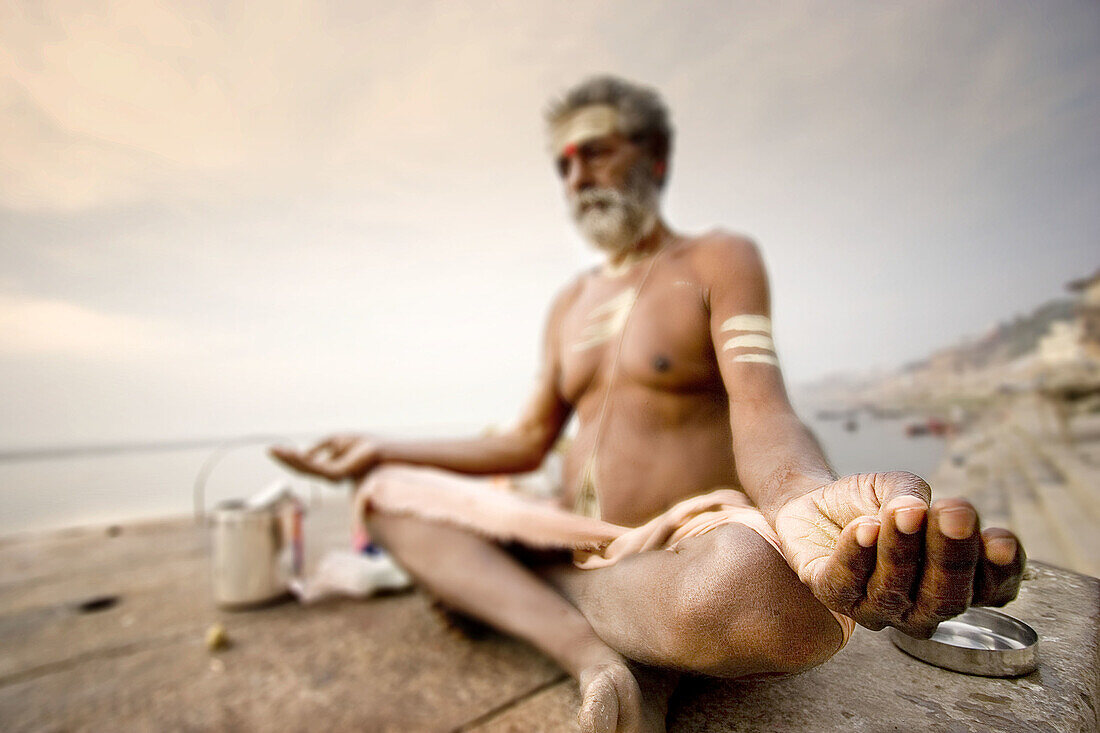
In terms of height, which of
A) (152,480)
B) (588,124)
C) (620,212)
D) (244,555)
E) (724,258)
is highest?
(588,124)

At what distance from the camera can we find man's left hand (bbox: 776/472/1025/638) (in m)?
0.49

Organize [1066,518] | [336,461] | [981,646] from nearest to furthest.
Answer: [981,646], [336,461], [1066,518]

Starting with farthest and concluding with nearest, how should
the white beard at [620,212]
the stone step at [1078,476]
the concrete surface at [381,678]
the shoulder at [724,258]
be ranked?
1. the stone step at [1078,476]
2. the white beard at [620,212]
3. the shoulder at [724,258]
4. the concrete surface at [381,678]

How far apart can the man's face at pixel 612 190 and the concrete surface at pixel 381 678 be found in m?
1.27

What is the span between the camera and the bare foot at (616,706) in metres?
0.74

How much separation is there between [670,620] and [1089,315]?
11866 millimetres

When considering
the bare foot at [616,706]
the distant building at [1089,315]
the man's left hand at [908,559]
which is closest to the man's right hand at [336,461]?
the bare foot at [616,706]

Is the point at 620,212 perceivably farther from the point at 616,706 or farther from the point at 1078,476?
the point at 1078,476

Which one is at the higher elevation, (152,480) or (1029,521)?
(1029,521)

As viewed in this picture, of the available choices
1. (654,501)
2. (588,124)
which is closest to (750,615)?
(654,501)

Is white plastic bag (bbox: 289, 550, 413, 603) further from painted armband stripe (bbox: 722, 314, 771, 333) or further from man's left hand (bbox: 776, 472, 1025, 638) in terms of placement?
man's left hand (bbox: 776, 472, 1025, 638)

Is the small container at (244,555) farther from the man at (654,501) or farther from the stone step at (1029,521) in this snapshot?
the stone step at (1029,521)

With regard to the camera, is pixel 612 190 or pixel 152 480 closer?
pixel 612 190

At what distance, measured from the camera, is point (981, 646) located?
3.33ft
